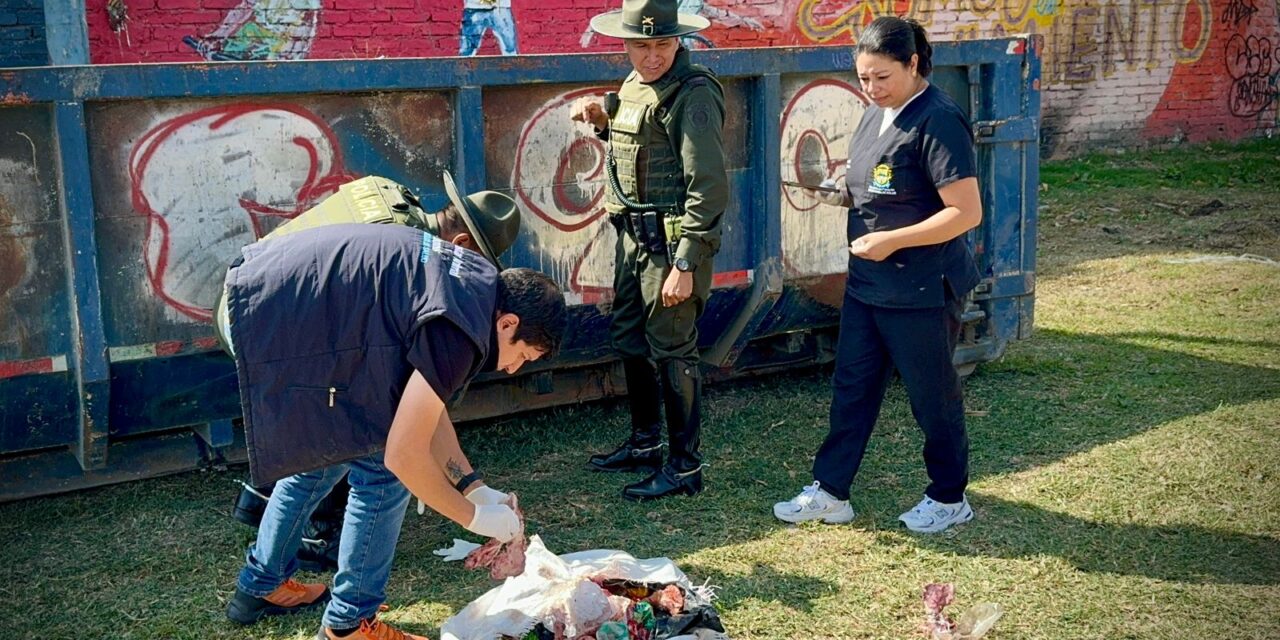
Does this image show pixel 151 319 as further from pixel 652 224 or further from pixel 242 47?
pixel 242 47

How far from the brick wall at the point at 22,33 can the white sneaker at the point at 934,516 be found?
630 centimetres

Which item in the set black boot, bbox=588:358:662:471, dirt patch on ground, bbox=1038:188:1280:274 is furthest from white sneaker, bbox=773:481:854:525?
dirt patch on ground, bbox=1038:188:1280:274

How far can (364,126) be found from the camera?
4.31 metres

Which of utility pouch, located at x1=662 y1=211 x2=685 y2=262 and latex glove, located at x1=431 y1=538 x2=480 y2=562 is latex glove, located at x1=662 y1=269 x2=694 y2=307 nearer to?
utility pouch, located at x1=662 y1=211 x2=685 y2=262

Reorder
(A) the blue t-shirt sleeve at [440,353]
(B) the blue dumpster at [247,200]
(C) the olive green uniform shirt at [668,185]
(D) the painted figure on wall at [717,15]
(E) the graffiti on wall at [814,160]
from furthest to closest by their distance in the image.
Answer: (D) the painted figure on wall at [717,15] < (E) the graffiti on wall at [814,160] < (C) the olive green uniform shirt at [668,185] < (B) the blue dumpster at [247,200] < (A) the blue t-shirt sleeve at [440,353]

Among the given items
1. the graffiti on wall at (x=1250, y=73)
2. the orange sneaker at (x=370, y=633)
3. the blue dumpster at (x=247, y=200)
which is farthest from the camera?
the graffiti on wall at (x=1250, y=73)

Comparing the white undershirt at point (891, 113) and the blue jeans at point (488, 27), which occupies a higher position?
the blue jeans at point (488, 27)

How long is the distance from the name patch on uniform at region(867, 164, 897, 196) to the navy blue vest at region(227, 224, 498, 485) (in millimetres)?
1644

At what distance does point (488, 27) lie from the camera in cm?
945

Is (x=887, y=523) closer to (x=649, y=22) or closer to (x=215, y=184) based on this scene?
(x=649, y=22)

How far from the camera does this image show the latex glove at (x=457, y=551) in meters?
4.04

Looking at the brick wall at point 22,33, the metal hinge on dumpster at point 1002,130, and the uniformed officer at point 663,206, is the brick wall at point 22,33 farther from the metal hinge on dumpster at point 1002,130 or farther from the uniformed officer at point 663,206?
the metal hinge on dumpster at point 1002,130

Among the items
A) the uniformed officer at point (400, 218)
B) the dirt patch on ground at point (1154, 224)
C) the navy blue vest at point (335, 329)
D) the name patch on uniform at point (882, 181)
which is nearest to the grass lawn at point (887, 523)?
the uniformed officer at point (400, 218)

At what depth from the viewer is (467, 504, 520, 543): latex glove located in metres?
3.11
